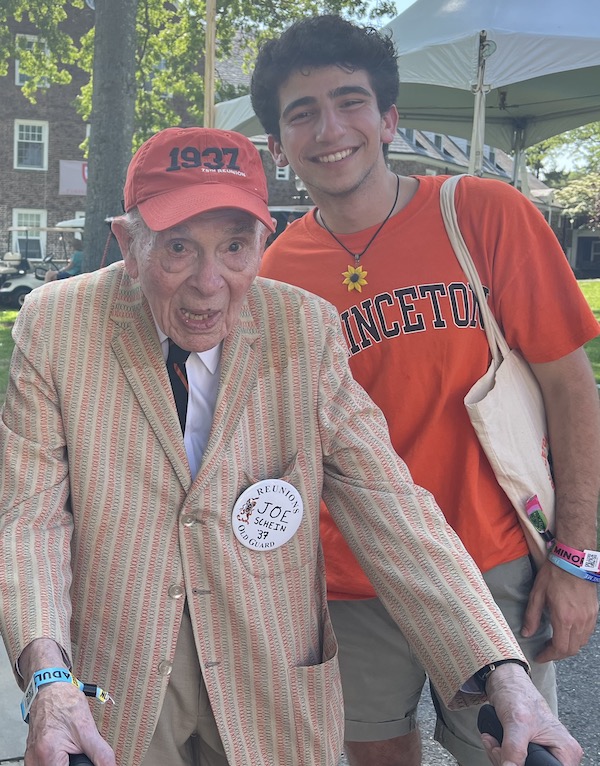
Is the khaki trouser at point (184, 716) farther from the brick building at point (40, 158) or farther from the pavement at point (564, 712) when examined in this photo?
the brick building at point (40, 158)

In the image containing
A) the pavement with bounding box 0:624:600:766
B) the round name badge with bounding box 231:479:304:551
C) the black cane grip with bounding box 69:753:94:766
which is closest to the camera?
the black cane grip with bounding box 69:753:94:766

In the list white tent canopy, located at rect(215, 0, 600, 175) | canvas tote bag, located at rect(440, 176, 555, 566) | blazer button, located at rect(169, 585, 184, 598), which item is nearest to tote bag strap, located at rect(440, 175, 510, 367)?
canvas tote bag, located at rect(440, 176, 555, 566)

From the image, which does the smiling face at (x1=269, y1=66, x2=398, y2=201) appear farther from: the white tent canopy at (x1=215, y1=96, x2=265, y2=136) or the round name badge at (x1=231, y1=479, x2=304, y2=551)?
the white tent canopy at (x1=215, y1=96, x2=265, y2=136)

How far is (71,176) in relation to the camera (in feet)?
Result: 114

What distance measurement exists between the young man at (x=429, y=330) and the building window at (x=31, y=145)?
34181 millimetres

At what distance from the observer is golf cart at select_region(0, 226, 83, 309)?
21250 millimetres

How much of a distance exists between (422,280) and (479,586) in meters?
0.85

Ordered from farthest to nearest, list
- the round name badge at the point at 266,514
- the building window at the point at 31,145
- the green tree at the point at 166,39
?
the building window at the point at 31,145, the green tree at the point at 166,39, the round name badge at the point at 266,514

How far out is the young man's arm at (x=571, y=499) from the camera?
93.0 inches

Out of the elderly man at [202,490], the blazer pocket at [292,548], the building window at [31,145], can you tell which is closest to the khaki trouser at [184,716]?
the elderly man at [202,490]

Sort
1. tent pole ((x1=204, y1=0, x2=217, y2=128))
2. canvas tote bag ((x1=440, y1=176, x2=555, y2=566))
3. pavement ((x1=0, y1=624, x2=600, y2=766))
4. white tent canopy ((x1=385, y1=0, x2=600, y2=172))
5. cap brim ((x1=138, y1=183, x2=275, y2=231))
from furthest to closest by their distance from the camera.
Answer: white tent canopy ((x1=385, y1=0, x2=600, y2=172))
tent pole ((x1=204, y1=0, x2=217, y2=128))
pavement ((x1=0, y1=624, x2=600, y2=766))
canvas tote bag ((x1=440, y1=176, x2=555, y2=566))
cap brim ((x1=138, y1=183, x2=275, y2=231))

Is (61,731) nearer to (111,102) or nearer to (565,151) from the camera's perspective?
(111,102)

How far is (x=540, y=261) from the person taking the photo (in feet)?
7.70

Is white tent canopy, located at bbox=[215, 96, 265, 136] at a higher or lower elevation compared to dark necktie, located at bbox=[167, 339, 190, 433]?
higher
